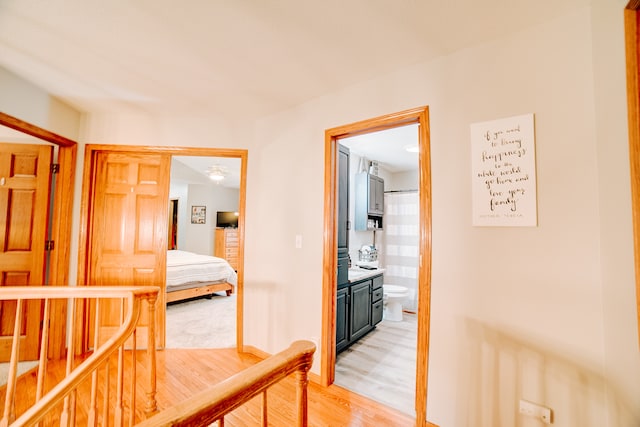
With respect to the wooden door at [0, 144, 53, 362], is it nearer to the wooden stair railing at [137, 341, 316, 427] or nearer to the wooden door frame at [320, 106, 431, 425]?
the wooden door frame at [320, 106, 431, 425]

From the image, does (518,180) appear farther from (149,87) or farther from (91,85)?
(91,85)

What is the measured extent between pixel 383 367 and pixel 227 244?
5620 millimetres

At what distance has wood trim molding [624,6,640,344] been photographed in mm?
1070

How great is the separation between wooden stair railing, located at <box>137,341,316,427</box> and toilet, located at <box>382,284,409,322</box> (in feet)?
10.5

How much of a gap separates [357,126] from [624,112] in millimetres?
1435

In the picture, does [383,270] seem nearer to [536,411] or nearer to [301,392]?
[536,411]

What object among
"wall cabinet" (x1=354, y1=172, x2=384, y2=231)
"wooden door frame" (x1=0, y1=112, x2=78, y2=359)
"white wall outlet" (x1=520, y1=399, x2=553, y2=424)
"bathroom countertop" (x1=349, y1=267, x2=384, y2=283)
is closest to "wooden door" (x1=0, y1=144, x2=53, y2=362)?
"wooden door frame" (x1=0, y1=112, x2=78, y2=359)

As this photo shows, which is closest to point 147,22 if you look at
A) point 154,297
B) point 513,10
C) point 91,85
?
point 91,85

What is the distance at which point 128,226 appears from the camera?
113 inches

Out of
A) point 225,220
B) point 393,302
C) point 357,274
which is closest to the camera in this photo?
point 357,274

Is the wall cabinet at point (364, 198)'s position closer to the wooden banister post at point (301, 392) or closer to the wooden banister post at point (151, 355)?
the wooden banister post at point (151, 355)

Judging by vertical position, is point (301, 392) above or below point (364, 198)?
below

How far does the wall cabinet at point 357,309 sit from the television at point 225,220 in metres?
5.19

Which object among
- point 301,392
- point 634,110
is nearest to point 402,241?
point 634,110
